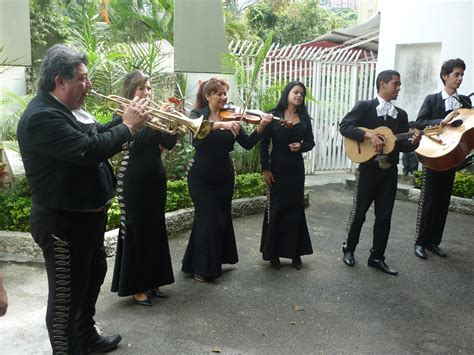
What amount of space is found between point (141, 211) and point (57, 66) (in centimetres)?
165

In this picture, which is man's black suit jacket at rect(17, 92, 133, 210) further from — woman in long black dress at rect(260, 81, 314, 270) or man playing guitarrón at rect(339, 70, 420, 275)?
man playing guitarrón at rect(339, 70, 420, 275)

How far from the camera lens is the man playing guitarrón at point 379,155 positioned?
4.81 m

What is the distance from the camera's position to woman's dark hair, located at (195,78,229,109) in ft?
15.0

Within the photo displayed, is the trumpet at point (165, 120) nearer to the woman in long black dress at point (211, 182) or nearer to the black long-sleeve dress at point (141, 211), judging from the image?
the black long-sleeve dress at point (141, 211)

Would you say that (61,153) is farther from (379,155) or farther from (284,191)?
(379,155)

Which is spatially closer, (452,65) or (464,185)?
(452,65)

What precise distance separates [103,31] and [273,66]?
825cm

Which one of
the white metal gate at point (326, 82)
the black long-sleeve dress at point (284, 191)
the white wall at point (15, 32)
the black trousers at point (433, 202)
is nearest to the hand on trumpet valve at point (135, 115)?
the black long-sleeve dress at point (284, 191)

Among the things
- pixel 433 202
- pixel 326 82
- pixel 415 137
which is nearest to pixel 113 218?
pixel 415 137

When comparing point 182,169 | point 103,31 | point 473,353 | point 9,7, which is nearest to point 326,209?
point 182,169

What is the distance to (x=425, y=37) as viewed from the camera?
922 centimetres

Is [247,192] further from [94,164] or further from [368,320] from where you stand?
[94,164]

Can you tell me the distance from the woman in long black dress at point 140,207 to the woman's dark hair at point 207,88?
2.65ft

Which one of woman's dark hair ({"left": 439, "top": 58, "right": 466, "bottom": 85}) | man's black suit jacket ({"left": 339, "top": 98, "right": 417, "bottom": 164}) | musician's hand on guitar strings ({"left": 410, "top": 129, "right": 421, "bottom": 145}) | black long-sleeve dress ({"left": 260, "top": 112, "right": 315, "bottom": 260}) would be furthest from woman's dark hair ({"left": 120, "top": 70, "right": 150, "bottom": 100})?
woman's dark hair ({"left": 439, "top": 58, "right": 466, "bottom": 85})
